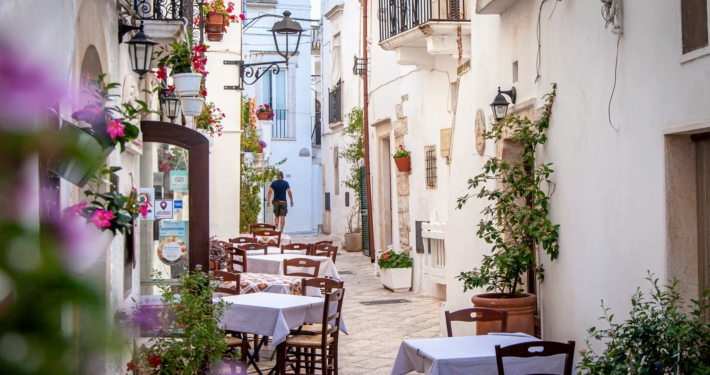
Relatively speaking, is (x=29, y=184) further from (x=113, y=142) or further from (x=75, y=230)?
(x=113, y=142)

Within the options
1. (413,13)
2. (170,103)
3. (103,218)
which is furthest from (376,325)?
(103,218)

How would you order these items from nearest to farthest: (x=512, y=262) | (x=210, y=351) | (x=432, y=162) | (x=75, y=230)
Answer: (x=75, y=230), (x=210, y=351), (x=512, y=262), (x=432, y=162)

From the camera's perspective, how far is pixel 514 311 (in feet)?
22.7

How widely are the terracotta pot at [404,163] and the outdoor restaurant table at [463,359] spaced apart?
876cm

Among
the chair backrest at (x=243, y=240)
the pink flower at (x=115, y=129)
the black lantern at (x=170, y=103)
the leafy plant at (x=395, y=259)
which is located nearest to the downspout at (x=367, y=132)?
the leafy plant at (x=395, y=259)

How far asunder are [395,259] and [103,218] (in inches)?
435

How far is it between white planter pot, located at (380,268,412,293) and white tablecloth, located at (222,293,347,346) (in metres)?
6.39

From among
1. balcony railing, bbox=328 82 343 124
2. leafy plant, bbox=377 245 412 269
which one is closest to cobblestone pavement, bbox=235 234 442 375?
leafy plant, bbox=377 245 412 269

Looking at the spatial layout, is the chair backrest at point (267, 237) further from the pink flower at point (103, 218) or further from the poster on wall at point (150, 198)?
the pink flower at point (103, 218)

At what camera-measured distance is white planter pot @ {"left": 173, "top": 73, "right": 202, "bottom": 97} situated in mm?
8039

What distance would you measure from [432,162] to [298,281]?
517 cm

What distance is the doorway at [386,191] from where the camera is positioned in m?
16.5

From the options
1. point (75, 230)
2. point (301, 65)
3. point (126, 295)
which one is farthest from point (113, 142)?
point (301, 65)

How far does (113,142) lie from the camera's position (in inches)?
120
